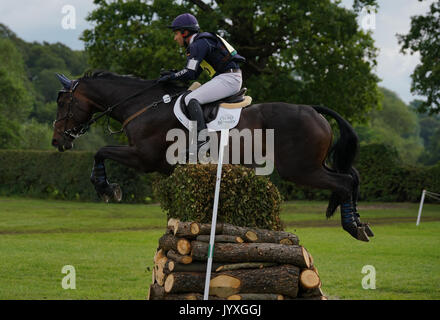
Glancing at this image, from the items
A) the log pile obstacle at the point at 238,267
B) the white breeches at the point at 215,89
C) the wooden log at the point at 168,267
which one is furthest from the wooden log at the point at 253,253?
the white breeches at the point at 215,89

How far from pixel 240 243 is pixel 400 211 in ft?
61.2

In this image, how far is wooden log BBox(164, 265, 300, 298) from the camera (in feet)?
19.7

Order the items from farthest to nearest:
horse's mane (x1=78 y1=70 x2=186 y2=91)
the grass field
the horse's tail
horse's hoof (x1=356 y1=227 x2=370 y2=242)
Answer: the grass field < horse's mane (x1=78 y1=70 x2=186 y2=91) < the horse's tail < horse's hoof (x1=356 y1=227 x2=370 y2=242)

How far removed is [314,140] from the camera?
7.33m

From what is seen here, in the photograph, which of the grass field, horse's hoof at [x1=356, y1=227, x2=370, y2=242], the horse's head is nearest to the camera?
horse's hoof at [x1=356, y1=227, x2=370, y2=242]

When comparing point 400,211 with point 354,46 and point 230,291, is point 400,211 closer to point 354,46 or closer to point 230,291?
point 354,46

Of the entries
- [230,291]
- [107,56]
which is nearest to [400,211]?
[107,56]

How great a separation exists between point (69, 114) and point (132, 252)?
4.45 metres

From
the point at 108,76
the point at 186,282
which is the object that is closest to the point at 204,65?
the point at 108,76

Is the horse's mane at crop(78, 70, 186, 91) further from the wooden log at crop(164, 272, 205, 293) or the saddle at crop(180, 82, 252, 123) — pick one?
the wooden log at crop(164, 272, 205, 293)

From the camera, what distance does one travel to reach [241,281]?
6.04m

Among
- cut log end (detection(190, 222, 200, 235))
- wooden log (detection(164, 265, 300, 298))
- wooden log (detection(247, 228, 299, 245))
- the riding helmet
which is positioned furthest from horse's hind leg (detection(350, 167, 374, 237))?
the riding helmet

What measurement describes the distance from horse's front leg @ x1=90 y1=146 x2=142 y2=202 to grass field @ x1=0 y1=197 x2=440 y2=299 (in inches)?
52.9

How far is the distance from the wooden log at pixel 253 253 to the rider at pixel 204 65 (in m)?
1.49
